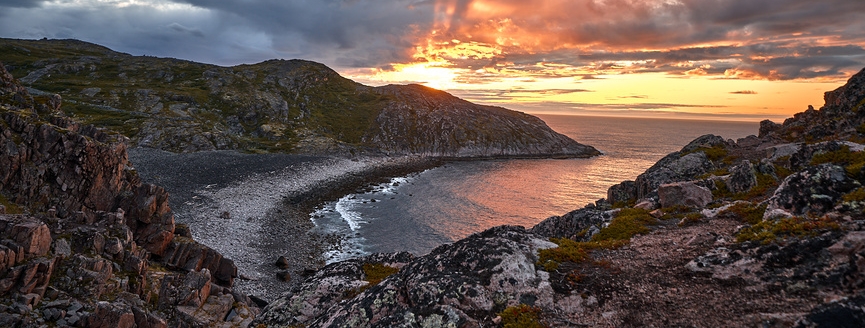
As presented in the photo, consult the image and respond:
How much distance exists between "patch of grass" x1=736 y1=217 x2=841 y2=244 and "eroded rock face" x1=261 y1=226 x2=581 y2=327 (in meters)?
5.74

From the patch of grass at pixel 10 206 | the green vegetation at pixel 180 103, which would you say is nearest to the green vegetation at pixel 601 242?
the patch of grass at pixel 10 206

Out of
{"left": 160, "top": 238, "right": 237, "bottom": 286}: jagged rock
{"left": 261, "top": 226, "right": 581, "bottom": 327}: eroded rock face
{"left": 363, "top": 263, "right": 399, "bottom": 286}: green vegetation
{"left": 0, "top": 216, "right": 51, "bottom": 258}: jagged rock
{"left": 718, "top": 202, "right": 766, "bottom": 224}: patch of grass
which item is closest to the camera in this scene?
{"left": 261, "top": 226, "right": 581, "bottom": 327}: eroded rock face

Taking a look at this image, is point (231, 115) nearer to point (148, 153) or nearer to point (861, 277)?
point (148, 153)

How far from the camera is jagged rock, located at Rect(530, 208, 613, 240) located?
1965 cm

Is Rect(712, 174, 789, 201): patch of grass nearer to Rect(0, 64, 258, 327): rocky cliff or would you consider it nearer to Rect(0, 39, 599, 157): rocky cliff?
Rect(0, 64, 258, 327): rocky cliff

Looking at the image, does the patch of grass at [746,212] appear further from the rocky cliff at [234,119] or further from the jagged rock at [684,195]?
the rocky cliff at [234,119]

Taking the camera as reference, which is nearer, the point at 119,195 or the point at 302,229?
the point at 119,195

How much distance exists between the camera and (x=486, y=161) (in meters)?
159

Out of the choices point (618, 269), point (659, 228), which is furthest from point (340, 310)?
point (659, 228)

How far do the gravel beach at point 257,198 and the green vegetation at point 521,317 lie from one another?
36818 millimetres

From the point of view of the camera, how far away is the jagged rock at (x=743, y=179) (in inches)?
826

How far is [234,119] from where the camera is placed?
158 meters

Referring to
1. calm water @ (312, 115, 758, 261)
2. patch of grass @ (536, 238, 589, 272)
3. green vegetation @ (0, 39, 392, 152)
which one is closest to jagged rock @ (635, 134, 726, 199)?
patch of grass @ (536, 238, 589, 272)

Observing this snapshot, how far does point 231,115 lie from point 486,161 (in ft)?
333
